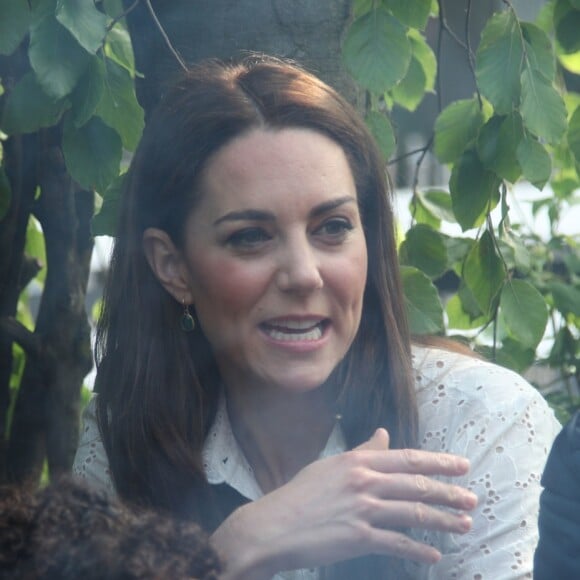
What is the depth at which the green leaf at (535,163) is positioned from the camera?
8.05ft

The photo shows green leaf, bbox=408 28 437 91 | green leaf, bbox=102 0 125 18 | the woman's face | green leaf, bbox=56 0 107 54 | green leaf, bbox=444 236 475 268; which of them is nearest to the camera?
green leaf, bbox=56 0 107 54

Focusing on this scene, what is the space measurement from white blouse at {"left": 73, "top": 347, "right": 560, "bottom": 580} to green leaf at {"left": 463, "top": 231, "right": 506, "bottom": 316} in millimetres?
254

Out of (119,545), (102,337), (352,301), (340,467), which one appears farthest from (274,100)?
(119,545)

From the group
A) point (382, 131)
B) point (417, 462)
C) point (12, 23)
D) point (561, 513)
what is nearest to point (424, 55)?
point (382, 131)

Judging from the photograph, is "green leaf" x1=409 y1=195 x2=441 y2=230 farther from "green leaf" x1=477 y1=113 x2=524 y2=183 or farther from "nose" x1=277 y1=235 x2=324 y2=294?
"nose" x1=277 y1=235 x2=324 y2=294

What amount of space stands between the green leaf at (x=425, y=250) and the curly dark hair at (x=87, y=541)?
1473mm

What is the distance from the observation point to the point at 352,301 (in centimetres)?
228

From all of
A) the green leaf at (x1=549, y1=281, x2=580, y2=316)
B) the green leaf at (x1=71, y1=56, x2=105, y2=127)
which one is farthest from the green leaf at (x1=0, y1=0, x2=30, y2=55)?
the green leaf at (x1=549, y1=281, x2=580, y2=316)

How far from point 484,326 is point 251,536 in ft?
3.91

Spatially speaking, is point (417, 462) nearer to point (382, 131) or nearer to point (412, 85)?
point (382, 131)

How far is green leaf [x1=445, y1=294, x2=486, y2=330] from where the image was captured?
2.98 meters

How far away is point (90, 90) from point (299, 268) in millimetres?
484

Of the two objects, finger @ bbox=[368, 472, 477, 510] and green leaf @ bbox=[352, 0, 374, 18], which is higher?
green leaf @ bbox=[352, 0, 374, 18]

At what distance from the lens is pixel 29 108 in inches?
91.9
